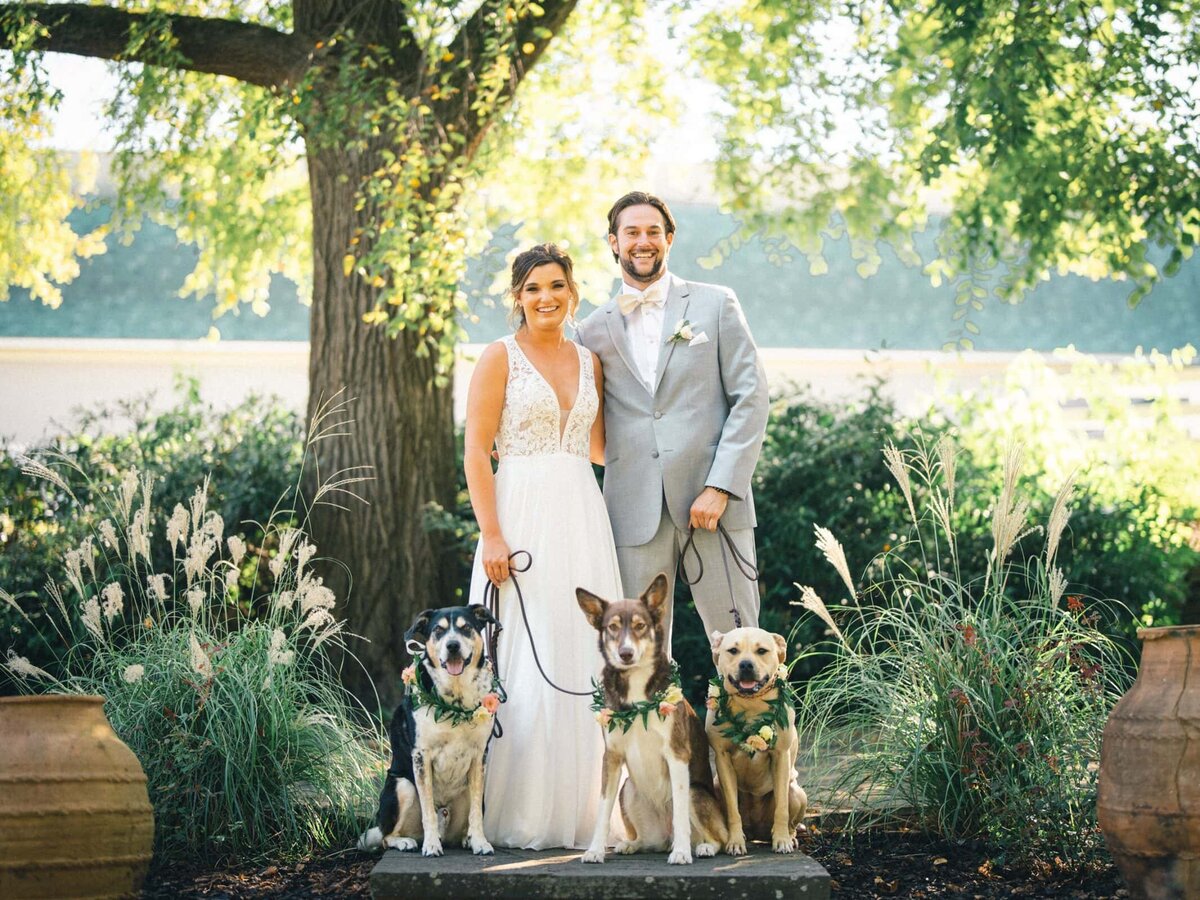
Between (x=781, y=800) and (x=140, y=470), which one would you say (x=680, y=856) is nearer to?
(x=781, y=800)

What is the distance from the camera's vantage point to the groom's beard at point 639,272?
5.10m

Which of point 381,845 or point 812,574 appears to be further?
point 812,574

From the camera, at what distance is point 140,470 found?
797 centimetres

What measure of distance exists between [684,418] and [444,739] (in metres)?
1.52

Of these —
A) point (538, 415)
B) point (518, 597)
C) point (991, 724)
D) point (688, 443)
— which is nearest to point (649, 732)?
point (518, 597)

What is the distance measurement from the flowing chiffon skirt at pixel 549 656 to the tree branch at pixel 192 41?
433 centimetres

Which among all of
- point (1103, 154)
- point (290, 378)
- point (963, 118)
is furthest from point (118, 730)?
point (290, 378)

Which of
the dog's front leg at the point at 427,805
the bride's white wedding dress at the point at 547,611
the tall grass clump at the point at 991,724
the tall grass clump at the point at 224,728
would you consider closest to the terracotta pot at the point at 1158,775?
the tall grass clump at the point at 991,724

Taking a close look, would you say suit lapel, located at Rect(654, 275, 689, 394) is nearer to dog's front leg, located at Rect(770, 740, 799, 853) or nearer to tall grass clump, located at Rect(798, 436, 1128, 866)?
tall grass clump, located at Rect(798, 436, 1128, 866)

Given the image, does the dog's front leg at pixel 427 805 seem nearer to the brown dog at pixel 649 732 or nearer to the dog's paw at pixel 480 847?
the dog's paw at pixel 480 847

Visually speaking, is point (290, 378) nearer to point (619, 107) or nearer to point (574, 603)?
point (619, 107)

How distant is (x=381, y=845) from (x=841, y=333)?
513 inches

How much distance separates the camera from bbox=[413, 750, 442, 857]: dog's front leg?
14.4 ft

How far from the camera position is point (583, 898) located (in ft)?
13.4
